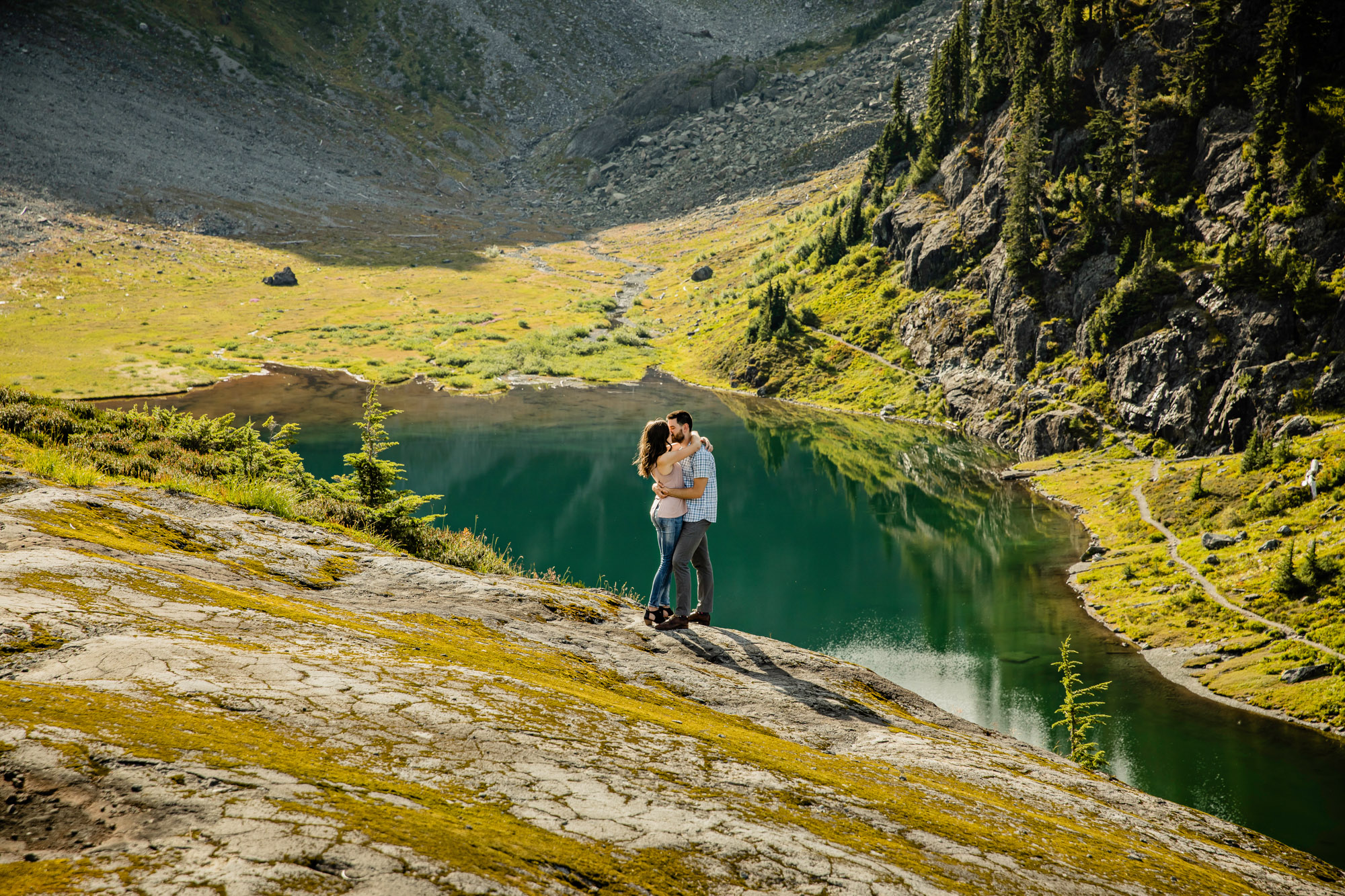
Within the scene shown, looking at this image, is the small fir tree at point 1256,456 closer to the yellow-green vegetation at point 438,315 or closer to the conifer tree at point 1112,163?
the conifer tree at point 1112,163

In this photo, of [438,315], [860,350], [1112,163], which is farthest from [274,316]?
[1112,163]

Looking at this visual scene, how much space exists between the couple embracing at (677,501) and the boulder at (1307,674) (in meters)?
29.9

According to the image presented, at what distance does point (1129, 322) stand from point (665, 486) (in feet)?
206

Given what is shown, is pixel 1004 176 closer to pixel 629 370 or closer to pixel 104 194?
pixel 629 370

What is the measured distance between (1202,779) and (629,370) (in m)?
82.4

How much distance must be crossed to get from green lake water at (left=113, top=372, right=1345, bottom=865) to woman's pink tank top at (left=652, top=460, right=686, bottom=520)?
22.4 m

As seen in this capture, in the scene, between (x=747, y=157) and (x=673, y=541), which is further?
(x=747, y=157)

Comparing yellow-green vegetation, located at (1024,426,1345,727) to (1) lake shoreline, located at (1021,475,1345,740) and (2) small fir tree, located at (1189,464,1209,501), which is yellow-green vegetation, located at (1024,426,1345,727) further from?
(1) lake shoreline, located at (1021,475,1345,740)

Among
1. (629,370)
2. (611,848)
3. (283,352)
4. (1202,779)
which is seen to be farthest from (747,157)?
(611,848)

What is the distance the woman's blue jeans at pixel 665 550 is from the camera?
13.8 m

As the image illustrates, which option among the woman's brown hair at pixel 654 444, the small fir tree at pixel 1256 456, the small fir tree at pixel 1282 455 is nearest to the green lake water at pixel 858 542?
the small fir tree at pixel 1256 456

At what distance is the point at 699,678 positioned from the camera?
11156 millimetres

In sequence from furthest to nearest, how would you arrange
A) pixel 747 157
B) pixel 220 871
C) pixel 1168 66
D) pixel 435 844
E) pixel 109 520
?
pixel 747 157 < pixel 1168 66 < pixel 109 520 < pixel 435 844 < pixel 220 871

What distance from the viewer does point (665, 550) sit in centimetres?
1395
